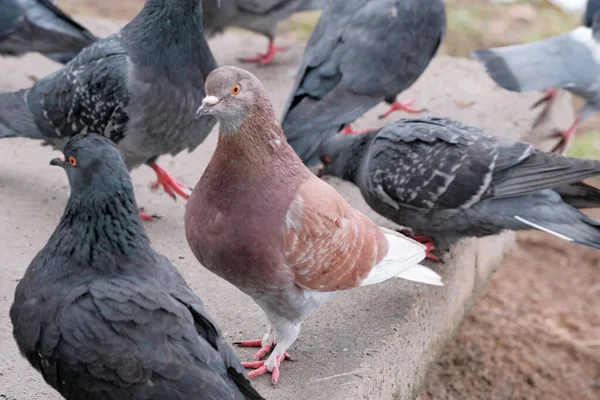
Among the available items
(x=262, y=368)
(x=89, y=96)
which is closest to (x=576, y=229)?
(x=262, y=368)

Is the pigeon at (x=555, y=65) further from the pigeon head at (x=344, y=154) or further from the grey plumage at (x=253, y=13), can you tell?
the grey plumage at (x=253, y=13)

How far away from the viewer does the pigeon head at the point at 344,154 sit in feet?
16.4

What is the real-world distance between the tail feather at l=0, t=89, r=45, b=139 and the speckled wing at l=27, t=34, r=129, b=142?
68 millimetres

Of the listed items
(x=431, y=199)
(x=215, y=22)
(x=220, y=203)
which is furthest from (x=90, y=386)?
(x=215, y=22)

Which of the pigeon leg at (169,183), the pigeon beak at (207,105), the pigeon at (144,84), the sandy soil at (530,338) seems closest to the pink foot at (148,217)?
the pigeon leg at (169,183)

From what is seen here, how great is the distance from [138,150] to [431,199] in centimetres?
175

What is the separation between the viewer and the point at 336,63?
5.74 meters

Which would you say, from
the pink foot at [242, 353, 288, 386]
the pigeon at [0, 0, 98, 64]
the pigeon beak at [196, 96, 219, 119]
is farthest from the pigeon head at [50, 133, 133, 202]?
the pigeon at [0, 0, 98, 64]

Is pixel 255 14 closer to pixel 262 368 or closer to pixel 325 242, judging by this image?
pixel 325 242

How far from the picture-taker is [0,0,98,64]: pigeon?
6.07 metres

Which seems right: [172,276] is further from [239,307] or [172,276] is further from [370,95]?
[370,95]

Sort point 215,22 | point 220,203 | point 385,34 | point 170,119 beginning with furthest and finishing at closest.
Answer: point 215,22 → point 385,34 → point 170,119 → point 220,203

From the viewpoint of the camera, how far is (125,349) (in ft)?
9.62

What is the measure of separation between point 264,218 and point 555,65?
329 centimetres
